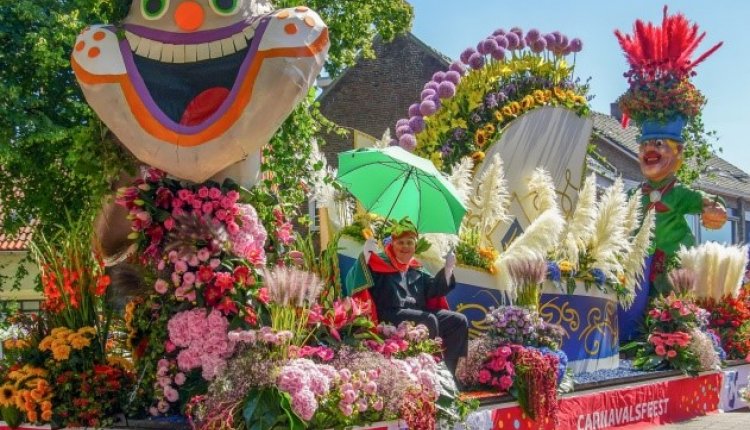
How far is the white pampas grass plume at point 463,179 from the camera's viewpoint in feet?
27.1

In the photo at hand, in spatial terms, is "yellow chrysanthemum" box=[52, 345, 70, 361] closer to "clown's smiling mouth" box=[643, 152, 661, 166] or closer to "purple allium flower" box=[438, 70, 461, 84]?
"purple allium flower" box=[438, 70, 461, 84]

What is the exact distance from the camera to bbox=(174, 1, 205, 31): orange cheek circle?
5.83 metres

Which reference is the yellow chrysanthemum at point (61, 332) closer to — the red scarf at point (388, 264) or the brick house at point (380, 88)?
the red scarf at point (388, 264)

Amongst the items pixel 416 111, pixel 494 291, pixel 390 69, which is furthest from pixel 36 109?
pixel 390 69

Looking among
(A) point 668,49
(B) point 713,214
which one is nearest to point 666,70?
(A) point 668,49

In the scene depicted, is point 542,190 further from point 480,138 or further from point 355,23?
point 355,23

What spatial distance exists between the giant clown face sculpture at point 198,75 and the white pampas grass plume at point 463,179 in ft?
8.85

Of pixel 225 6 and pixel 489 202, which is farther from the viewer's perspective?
pixel 489 202

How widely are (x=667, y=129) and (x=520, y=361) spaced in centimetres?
550

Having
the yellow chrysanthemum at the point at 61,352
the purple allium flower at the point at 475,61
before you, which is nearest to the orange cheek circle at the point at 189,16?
the yellow chrysanthemum at the point at 61,352

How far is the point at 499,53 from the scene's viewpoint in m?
9.44

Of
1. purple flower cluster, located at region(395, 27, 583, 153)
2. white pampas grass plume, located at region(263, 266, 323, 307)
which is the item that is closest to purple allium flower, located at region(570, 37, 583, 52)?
purple flower cluster, located at region(395, 27, 583, 153)

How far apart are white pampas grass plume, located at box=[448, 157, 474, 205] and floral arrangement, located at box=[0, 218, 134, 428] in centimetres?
332

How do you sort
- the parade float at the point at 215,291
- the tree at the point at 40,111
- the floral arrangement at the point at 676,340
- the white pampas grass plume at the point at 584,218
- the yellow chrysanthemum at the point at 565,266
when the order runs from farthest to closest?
the tree at the point at 40,111, the floral arrangement at the point at 676,340, the white pampas grass plume at the point at 584,218, the yellow chrysanthemum at the point at 565,266, the parade float at the point at 215,291
